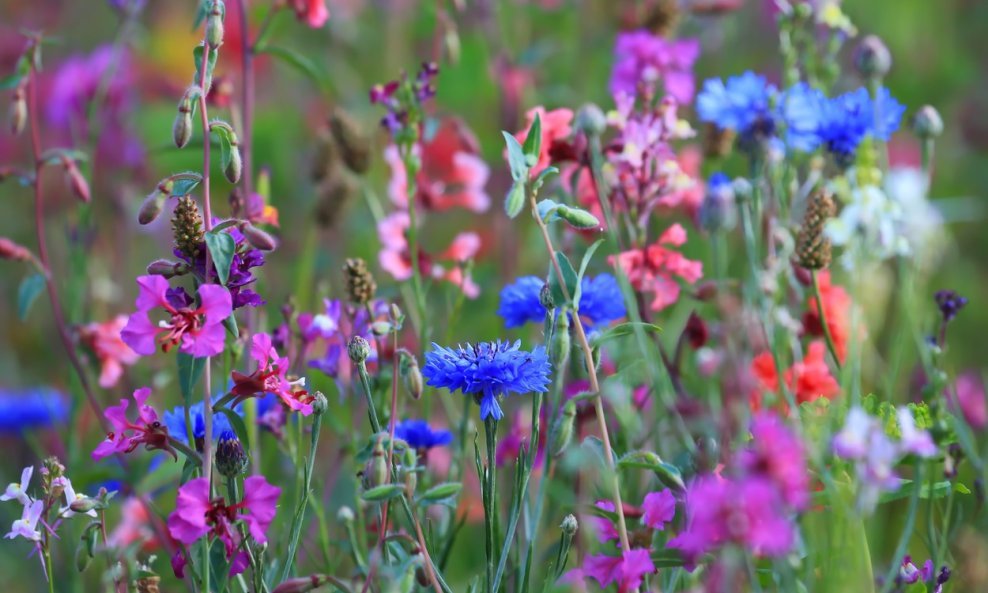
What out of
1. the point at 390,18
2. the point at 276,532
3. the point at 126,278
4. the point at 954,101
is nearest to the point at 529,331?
the point at 276,532

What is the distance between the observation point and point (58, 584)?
1.21 meters

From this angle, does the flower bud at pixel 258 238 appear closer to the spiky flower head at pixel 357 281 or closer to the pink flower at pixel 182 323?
the pink flower at pixel 182 323

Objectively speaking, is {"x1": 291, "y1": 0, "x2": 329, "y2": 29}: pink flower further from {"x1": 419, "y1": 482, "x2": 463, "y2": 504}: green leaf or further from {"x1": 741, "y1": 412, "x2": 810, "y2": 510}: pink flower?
{"x1": 741, "y1": 412, "x2": 810, "y2": 510}: pink flower

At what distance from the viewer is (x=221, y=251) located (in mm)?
634

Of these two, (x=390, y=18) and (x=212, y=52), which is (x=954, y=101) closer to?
(x=390, y=18)

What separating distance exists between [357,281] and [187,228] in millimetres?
227

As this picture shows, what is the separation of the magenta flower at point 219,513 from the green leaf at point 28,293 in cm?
39

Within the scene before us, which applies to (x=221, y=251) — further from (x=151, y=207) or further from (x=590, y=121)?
(x=590, y=121)

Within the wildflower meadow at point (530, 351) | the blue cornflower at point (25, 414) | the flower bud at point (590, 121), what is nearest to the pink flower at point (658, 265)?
the wildflower meadow at point (530, 351)

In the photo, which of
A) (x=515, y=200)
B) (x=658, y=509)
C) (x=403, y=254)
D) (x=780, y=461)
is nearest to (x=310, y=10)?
(x=403, y=254)

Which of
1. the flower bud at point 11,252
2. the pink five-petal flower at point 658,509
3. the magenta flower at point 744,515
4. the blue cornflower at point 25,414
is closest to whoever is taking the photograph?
the magenta flower at point 744,515

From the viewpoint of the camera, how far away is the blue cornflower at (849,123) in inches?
34.9

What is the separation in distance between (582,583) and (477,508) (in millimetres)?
584

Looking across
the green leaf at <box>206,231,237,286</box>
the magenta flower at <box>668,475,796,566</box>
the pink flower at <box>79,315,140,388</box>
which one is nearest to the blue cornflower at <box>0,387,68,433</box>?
the pink flower at <box>79,315,140,388</box>
